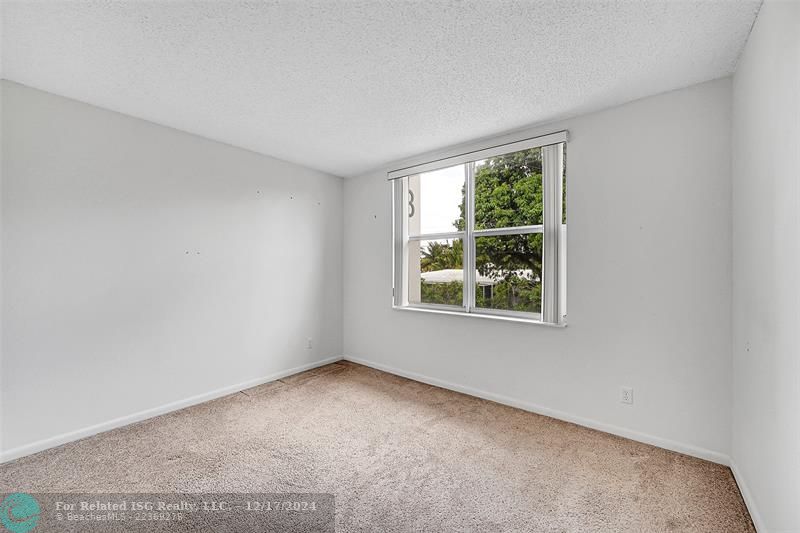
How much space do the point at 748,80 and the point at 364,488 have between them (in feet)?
9.92

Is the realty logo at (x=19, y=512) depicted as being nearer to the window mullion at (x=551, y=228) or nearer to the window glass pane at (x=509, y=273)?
the window glass pane at (x=509, y=273)

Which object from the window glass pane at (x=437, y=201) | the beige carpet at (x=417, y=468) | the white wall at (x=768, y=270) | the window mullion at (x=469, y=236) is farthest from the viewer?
the window glass pane at (x=437, y=201)

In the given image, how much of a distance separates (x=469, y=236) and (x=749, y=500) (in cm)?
251

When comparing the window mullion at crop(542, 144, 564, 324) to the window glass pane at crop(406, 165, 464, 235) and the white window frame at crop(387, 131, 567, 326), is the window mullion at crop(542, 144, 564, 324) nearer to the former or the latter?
the white window frame at crop(387, 131, 567, 326)

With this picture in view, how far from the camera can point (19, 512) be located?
5.66ft

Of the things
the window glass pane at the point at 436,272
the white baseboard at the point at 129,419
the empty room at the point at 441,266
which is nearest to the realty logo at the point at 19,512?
the empty room at the point at 441,266

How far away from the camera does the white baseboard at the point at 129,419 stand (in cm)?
222

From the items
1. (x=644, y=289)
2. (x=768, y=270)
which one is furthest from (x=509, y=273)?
(x=768, y=270)

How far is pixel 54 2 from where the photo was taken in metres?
1.56

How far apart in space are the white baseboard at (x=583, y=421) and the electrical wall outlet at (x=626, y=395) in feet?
0.67

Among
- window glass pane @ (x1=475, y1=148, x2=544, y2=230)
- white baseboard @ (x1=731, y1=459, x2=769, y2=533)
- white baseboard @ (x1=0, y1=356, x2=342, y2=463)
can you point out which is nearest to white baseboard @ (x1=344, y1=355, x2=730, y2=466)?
white baseboard @ (x1=731, y1=459, x2=769, y2=533)

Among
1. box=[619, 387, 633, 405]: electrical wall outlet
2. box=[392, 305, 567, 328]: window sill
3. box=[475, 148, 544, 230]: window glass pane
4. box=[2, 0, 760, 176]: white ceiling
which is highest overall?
box=[2, 0, 760, 176]: white ceiling

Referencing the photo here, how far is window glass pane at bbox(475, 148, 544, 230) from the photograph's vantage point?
300 centimetres

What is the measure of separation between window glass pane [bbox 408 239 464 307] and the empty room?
43mm
